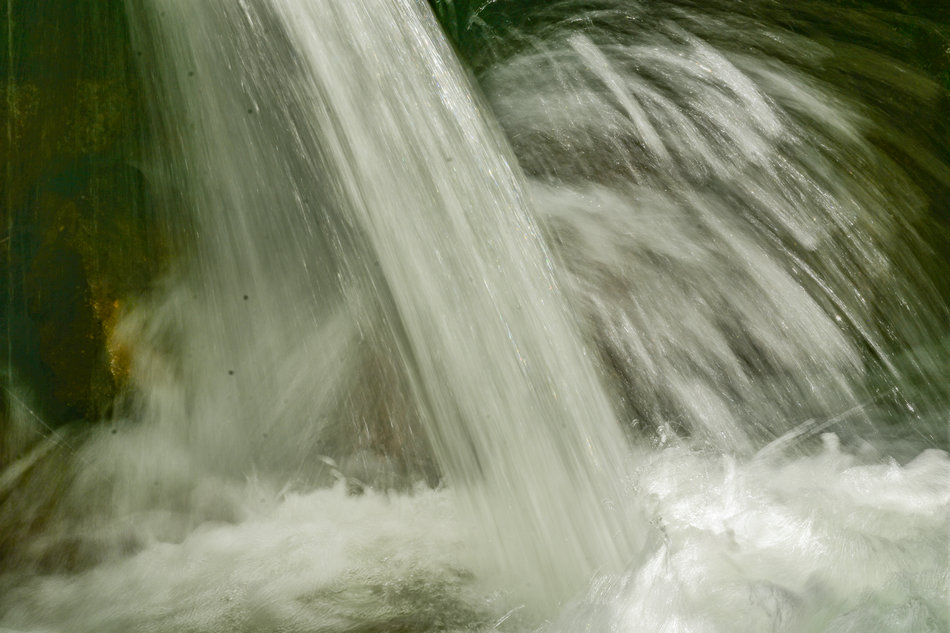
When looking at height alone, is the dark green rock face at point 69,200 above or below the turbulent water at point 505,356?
above

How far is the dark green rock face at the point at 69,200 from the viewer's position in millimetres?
2668

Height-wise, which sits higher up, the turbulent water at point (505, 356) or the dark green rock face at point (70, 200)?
the dark green rock face at point (70, 200)

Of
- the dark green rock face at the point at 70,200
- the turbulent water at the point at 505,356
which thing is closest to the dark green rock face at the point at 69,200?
the dark green rock face at the point at 70,200

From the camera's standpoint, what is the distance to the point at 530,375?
8.09 ft

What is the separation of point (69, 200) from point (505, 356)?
5.30ft

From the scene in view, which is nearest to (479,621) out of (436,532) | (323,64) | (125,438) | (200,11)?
(436,532)

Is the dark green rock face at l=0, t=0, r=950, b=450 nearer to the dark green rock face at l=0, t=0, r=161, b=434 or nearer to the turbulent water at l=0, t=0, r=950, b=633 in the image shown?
the dark green rock face at l=0, t=0, r=161, b=434

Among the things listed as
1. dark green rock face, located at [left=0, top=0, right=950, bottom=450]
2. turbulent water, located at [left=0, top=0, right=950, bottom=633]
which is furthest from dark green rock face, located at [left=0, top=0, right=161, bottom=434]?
turbulent water, located at [left=0, top=0, right=950, bottom=633]

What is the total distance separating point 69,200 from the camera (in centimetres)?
269

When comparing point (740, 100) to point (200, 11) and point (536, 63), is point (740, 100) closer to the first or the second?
point (536, 63)

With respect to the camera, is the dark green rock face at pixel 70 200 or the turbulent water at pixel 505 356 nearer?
the turbulent water at pixel 505 356

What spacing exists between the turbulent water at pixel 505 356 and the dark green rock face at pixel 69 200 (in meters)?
0.11

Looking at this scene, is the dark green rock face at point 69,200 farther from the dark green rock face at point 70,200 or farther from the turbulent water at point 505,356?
the turbulent water at point 505,356

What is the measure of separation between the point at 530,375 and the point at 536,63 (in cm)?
146
